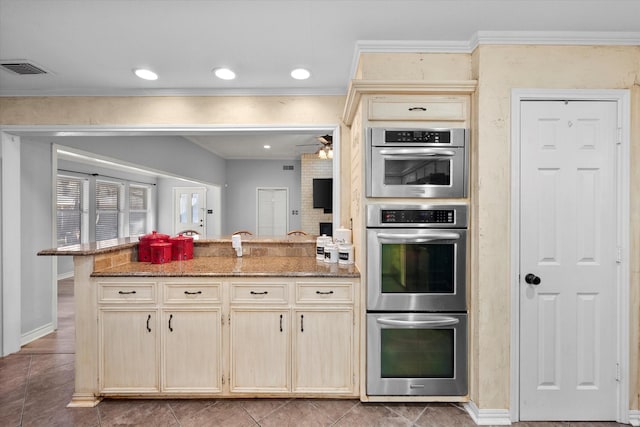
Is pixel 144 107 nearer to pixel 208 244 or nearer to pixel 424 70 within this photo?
pixel 208 244

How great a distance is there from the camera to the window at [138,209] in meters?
8.01

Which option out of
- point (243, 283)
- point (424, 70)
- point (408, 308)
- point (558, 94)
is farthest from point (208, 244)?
point (558, 94)

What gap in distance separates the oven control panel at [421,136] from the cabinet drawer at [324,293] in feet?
3.50

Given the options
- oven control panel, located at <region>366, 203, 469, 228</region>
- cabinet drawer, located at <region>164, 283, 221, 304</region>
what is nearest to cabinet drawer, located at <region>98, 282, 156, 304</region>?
cabinet drawer, located at <region>164, 283, 221, 304</region>

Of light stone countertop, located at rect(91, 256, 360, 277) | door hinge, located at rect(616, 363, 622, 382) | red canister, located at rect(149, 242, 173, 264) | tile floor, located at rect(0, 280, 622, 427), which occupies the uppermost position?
red canister, located at rect(149, 242, 173, 264)

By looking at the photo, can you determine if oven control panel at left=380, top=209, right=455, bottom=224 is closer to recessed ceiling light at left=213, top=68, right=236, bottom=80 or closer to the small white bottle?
the small white bottle

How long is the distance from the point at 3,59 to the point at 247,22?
2.04m

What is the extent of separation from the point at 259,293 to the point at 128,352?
3.35 ft

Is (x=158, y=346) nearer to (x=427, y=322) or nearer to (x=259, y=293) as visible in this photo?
(x=259, y=293)

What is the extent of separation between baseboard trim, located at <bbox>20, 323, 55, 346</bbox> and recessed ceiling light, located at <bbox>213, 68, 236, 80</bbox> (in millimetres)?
3337

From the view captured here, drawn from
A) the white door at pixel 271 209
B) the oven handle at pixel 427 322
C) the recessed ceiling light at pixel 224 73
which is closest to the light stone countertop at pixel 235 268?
the oven handle at pixel 427 322

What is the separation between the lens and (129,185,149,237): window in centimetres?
801

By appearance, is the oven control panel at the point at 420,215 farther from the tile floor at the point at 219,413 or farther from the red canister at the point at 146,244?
the red canister at the point at 146,244

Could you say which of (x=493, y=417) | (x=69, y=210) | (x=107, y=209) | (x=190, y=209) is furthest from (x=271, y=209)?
(x=493, y=417)
